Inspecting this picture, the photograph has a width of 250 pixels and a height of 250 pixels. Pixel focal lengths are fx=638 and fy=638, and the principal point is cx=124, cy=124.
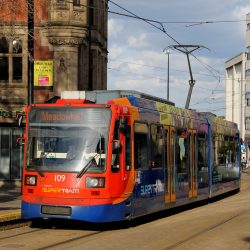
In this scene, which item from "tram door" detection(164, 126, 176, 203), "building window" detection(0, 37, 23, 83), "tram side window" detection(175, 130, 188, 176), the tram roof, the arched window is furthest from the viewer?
the arched window

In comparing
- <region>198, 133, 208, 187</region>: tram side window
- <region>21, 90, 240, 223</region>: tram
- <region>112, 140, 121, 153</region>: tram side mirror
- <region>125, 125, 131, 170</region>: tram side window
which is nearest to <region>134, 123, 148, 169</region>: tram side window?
<region>21, 90, 240, 223</region>: tram

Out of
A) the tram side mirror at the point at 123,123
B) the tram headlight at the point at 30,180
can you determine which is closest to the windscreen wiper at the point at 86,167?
the tram side mirror at the point at 123,123

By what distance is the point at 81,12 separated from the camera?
27.4m

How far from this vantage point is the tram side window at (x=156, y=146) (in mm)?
15140

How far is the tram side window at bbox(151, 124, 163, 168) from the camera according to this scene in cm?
1514

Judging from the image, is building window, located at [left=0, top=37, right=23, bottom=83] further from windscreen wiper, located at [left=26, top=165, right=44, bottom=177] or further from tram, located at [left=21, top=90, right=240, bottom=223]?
windscreen wiper, located at [left=26, top=165, right=44, bottom=177]

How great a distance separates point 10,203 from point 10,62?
9.86 metres

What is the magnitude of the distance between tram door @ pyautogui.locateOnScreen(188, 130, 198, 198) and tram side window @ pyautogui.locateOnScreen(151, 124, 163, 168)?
281 cm

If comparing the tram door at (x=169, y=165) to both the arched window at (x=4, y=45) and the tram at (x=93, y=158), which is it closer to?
the tram at (x=93, y=158)

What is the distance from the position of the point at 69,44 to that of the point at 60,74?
52.6 inches

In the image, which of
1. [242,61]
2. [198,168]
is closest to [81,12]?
[198,168]

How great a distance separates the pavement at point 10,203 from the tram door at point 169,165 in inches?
148

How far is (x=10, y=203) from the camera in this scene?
19078 millimetres

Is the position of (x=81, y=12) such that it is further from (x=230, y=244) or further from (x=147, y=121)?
(x=230, y=244)
